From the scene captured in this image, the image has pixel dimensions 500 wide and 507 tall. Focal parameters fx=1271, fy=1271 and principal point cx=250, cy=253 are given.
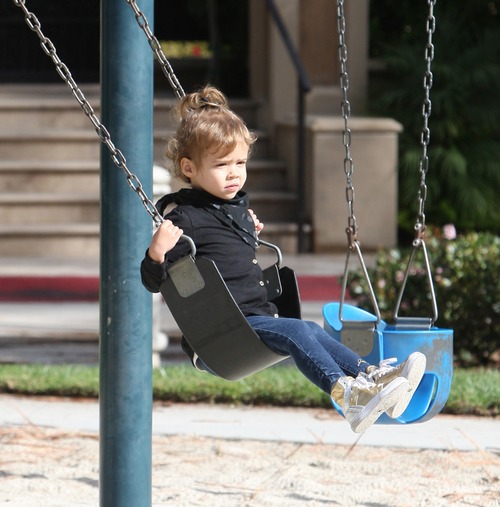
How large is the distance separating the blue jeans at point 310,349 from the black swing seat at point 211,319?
0.21 feet

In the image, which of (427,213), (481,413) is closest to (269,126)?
(427,213)

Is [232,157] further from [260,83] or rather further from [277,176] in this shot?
[260,83]

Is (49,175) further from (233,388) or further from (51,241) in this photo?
(233,388)

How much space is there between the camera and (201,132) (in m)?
4.00

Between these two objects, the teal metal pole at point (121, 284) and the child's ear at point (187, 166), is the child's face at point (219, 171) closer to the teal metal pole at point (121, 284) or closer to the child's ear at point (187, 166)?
the child's ear at point (187, 166)

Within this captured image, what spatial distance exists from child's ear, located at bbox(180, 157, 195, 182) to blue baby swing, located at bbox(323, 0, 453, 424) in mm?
496

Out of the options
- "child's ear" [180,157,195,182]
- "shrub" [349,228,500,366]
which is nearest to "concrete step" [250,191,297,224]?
"shrub" [349,228,500,366]

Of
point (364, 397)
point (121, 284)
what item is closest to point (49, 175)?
point (121, 284)

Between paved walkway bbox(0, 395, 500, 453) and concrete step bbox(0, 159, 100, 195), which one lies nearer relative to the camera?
paved walkway bbox(0, 395, 500, 453)

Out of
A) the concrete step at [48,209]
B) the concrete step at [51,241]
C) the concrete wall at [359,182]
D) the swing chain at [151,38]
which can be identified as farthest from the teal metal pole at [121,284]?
the concrete wall at [359,182]

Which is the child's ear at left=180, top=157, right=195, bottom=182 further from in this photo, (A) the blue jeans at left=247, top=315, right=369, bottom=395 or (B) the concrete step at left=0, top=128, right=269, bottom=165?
(B) the concrete step at left=0, top=128, right=269, bottom=165

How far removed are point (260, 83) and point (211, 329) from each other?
31.1ft

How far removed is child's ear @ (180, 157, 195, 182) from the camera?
407cm

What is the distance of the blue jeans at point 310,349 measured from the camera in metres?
3.88
